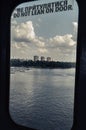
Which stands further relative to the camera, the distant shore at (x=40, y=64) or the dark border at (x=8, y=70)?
the distant shore at (x=40, y=64)

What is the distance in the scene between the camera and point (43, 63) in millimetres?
2555

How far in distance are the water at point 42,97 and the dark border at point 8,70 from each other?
54 millimetres

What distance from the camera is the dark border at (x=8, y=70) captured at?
223cm

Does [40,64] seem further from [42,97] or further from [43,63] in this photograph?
[42,97]

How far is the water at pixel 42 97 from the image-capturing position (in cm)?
235

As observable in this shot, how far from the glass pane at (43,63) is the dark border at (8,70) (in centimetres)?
4

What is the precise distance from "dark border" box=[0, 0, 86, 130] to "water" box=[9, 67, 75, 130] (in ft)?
0.18

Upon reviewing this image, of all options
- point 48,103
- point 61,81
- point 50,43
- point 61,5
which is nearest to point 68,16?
point 61,5

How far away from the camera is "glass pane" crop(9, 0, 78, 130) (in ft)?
7.63

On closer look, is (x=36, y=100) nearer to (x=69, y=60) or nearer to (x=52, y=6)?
(x=69, y=60)

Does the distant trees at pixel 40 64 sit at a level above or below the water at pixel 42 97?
above

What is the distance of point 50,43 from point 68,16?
0.91 feet

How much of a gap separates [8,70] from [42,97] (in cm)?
47

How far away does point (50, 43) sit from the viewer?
8.11 ft
